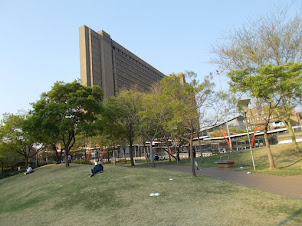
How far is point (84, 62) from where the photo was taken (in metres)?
73.9

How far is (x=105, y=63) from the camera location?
81812 millimetres

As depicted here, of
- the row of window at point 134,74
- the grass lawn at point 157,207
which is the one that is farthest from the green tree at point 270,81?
the row of window at point 134,74

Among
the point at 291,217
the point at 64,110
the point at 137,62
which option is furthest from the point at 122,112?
the point at 137,62

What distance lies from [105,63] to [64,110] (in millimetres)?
67004

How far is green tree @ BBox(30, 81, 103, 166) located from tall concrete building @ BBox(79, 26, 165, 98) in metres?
46.7

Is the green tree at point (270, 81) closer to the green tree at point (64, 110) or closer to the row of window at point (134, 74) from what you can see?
the green tree at point (64, 110)

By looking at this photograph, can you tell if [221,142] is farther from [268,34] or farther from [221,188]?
[221,188]

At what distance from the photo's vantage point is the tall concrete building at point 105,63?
75125mm

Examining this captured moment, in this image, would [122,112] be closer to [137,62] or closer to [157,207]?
[157,207]

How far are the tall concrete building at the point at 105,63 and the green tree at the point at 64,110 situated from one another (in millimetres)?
46706

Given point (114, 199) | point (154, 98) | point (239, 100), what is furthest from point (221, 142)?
point (114, 199)

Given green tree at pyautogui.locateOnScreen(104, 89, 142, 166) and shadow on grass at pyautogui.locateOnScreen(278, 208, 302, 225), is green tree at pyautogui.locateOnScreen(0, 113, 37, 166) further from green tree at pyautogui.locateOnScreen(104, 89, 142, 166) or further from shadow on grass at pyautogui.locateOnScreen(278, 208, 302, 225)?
shadow on grass at pyautogui.locateOnScreen(278, 208, 302, 225)

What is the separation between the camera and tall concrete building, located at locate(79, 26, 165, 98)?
75125 millimetres

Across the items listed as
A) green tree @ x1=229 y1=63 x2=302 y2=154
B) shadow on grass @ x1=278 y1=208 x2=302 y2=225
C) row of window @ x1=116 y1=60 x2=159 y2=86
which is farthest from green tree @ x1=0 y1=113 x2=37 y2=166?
row of window @ x1=116 y1=60 x2=159 y2=86
